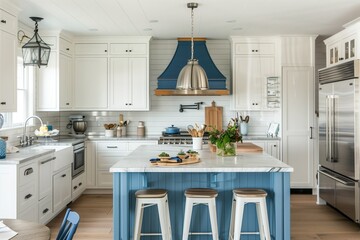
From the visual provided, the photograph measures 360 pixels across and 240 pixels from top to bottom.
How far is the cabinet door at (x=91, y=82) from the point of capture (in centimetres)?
629

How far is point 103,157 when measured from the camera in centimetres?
609

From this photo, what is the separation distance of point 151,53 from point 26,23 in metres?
2.24

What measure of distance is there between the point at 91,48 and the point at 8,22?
7.54ft

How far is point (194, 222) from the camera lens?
3.60 metres

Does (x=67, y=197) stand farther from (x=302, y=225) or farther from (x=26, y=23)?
(x=302, y=225)

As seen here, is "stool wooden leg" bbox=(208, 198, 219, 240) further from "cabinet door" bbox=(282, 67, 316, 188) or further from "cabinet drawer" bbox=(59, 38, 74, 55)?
"cabinet drawer" bbox=(59, 38, 74, 55)

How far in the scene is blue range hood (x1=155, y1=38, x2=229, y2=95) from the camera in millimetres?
6008

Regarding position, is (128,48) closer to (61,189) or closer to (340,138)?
(61,189)

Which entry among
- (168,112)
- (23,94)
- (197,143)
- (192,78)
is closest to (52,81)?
(23,94)

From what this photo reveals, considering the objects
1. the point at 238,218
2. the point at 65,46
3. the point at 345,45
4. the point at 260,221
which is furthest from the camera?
the point at 65,46

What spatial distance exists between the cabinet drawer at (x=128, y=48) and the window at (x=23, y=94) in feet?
4.76

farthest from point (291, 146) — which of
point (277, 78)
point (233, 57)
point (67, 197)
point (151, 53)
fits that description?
point (67, 197)

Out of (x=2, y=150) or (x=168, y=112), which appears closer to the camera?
(x=2, y=150)

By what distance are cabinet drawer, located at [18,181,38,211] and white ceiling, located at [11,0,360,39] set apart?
218 cm
